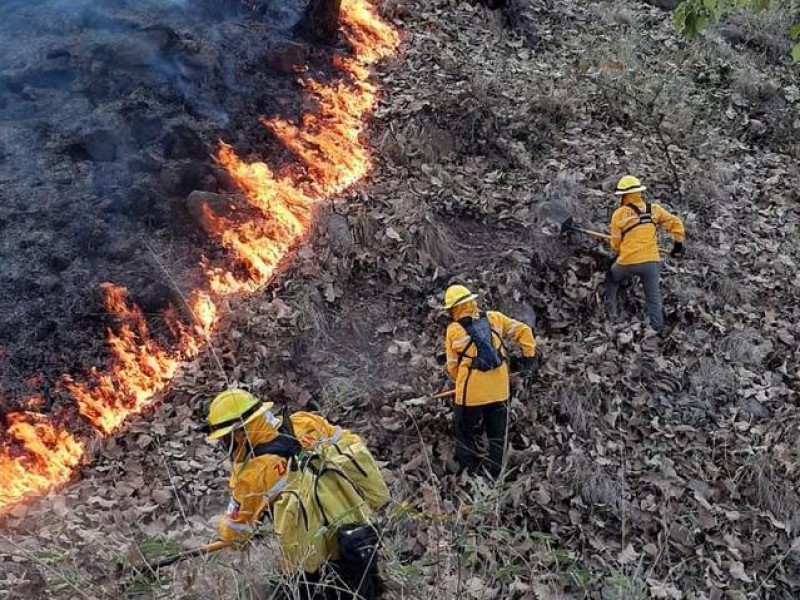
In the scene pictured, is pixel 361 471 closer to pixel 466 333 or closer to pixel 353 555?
pixel 353 555

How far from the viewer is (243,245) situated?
812 cm

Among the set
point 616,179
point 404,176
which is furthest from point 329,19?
point 616,179

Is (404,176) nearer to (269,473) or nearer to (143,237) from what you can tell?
(143,237)

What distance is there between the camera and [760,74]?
14.0 metres

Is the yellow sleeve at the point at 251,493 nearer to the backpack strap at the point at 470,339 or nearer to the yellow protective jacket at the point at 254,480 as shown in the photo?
the yellow protective jacket at the point at 254,480

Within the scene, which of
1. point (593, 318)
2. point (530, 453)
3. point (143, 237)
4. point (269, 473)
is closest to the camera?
point (269, 473)

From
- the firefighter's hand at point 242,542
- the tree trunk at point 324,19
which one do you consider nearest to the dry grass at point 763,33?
the tree trunk at point 324,19

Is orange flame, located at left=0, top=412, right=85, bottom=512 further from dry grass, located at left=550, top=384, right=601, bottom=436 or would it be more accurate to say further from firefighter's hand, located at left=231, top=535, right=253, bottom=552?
dry grass, located at left=550, top=384, right=601, bottom=436

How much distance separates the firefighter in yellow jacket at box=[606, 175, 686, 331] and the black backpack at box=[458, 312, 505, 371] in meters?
2.86

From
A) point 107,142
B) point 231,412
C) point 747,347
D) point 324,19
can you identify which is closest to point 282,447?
point 231,412

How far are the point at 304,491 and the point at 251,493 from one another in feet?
1.08

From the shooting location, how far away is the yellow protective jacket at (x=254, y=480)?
4.05 m

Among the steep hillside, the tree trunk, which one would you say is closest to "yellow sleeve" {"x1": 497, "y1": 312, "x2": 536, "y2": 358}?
the steep hillside

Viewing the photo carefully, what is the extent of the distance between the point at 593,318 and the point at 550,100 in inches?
163
